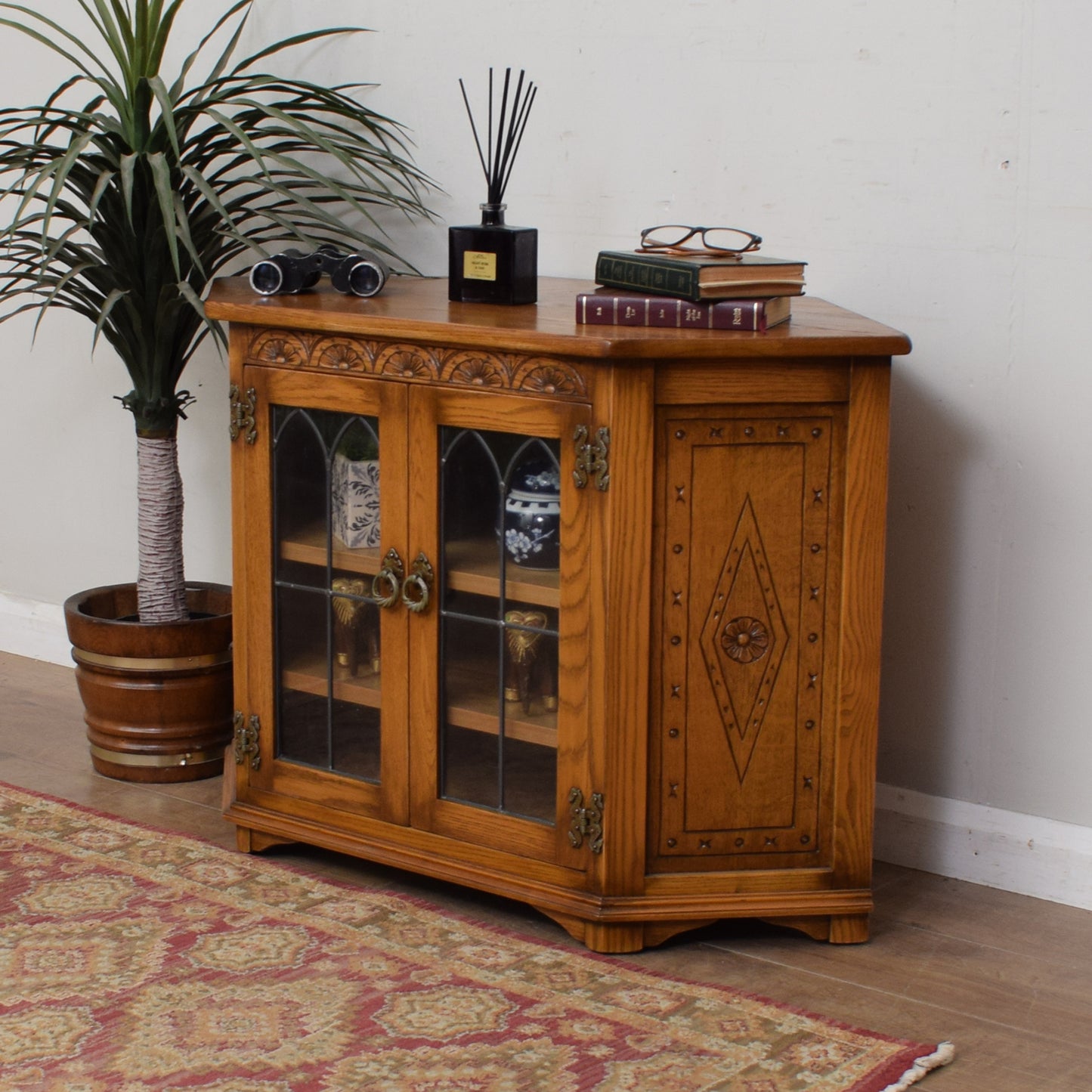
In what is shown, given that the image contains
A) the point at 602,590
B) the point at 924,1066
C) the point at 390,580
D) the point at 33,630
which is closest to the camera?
the point at 924,1066

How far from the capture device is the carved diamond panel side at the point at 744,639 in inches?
92.0

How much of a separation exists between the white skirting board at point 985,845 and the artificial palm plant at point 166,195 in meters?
1.37

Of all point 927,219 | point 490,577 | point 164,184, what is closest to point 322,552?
point 490,577

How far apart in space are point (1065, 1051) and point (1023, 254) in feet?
4.07

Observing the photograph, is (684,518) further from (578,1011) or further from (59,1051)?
(59,1051)

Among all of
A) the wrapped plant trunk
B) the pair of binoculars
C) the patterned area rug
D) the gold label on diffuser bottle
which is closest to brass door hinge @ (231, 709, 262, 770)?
the patterned area rug

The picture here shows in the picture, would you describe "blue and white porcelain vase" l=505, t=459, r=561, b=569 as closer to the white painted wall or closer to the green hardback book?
the green hardback book

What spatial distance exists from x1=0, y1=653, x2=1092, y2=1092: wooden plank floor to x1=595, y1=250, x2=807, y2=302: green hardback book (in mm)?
1011

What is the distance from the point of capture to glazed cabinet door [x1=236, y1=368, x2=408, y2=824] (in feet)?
8.35

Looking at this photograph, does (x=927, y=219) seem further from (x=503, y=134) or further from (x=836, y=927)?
(x=836, y=927)

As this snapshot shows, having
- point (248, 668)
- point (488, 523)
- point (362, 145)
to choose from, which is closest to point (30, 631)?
point (248, 668)

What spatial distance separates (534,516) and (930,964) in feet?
3.03

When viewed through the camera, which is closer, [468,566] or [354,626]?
[468,566]

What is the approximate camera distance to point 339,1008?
2199 mm
